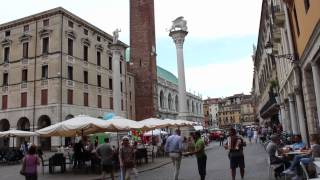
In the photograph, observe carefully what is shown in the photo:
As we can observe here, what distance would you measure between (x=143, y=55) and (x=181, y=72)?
21622 mm

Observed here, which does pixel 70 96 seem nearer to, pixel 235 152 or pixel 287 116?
pixel 287 116

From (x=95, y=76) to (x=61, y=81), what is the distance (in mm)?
7569

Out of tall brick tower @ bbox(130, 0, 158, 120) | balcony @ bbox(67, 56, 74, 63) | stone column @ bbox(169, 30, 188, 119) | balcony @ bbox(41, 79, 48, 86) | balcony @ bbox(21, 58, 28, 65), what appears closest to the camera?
stone column @ bbox(169, 30, 188, 119)

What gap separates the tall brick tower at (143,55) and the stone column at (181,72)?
19310 mm

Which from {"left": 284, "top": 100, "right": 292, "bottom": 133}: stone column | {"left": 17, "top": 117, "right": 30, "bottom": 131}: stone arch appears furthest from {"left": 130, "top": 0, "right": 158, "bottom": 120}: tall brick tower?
{"left": 284, "top": 100, "right": 292, "bottom": 133}: stone column

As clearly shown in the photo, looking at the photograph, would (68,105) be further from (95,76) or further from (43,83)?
(95,76)

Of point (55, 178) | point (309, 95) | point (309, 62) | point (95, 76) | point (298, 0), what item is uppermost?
point (95, 76)

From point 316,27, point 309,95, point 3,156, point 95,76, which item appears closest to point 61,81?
point 95,76

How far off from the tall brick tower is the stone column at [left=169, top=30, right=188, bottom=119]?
63.4 ft

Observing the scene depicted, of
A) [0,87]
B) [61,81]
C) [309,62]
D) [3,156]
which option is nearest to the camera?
[309,62]

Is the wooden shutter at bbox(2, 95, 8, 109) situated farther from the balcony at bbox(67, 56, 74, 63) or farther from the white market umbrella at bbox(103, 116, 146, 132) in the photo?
the white market umbrella at bbox(103, 116, 146, 132)

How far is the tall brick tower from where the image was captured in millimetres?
55456

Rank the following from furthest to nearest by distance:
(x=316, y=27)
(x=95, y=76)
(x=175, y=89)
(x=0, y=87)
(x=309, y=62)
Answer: (x=175, y=89)
(x=95, y=76)
(x=0, y=87)
(x=309, y=62)
(x=316, y=27)

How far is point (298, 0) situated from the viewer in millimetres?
13688
